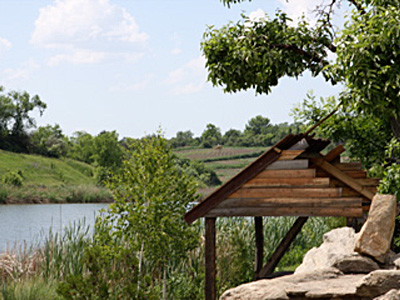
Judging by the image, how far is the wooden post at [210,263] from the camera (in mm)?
9102

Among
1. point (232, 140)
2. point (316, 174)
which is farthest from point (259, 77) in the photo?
point (232, 140)

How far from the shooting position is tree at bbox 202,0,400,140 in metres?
8.09

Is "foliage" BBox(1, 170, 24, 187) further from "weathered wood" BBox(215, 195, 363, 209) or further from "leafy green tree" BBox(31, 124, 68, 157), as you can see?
"weathered wood" BBox(215, 195, 363, 209)

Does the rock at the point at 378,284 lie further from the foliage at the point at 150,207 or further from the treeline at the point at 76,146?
the treeline at the point at 76,146

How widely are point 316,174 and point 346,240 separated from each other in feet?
5.47

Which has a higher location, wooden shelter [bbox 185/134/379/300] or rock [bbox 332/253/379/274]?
wooden shelter [bbox 185/134/379/300]

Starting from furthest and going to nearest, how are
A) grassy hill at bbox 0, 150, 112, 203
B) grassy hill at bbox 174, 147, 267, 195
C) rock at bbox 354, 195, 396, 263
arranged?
1. grassy hill at bbox 174, 147, 267, 195
2. grassy hill at bbox 0, 150, 112, 203
3. rock at bbox 354, 195, 396, 263

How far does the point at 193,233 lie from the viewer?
9.79m

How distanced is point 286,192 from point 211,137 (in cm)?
6739

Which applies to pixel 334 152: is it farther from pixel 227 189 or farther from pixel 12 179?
pixel 12 179

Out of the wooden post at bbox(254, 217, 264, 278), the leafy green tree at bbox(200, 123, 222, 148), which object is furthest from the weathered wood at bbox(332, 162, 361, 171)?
the leafy green tree at bbox(200, 123, 222, 148)

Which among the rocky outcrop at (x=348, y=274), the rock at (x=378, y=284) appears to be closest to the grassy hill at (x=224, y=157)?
the rocky outcrop at (x=348, y=274)

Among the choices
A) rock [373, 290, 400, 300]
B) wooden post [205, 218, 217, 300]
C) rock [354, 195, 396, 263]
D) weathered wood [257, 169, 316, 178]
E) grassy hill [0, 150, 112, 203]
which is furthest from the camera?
grassy hill [0, 150, 112, 203]

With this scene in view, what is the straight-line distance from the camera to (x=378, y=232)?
6.96 m
